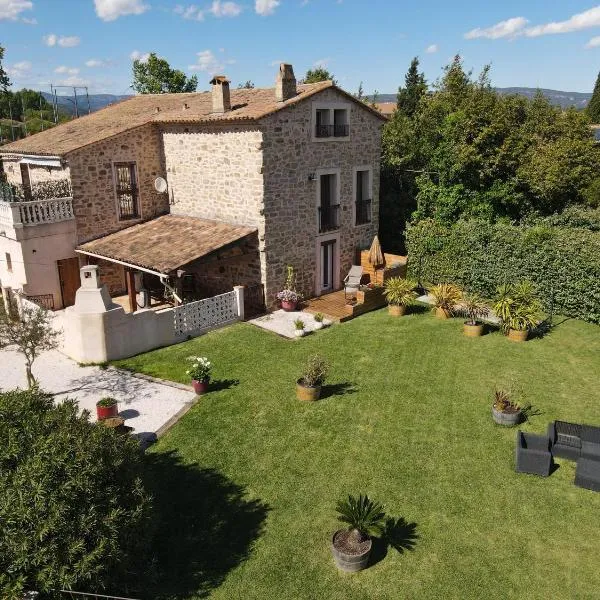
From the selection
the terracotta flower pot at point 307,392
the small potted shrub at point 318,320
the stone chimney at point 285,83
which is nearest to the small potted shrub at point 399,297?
the small potted shrub at point 318,320

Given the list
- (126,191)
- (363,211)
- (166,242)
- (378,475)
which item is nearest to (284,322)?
(166,242)

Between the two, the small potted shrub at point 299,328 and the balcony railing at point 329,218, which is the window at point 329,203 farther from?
the small potted shrub at point 299,328

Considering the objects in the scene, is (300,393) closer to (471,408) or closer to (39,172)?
(471,408)

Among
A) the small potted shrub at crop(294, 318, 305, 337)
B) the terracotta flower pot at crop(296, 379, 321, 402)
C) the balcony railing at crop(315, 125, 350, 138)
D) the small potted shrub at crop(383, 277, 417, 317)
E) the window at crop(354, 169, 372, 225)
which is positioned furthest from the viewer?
the window at crop(354, 169, 372, 225)

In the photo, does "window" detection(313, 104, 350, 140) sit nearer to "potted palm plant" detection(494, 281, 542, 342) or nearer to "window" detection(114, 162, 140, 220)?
"window" detection(114, 162, 140, 220)

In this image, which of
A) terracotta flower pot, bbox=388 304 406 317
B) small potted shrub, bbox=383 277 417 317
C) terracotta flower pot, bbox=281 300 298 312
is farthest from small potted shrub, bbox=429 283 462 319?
terracotta flower pot, bbox=281 300 298 312

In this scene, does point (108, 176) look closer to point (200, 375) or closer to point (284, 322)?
point (284, 322)

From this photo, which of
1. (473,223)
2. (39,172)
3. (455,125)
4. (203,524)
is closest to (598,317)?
(473,223)
